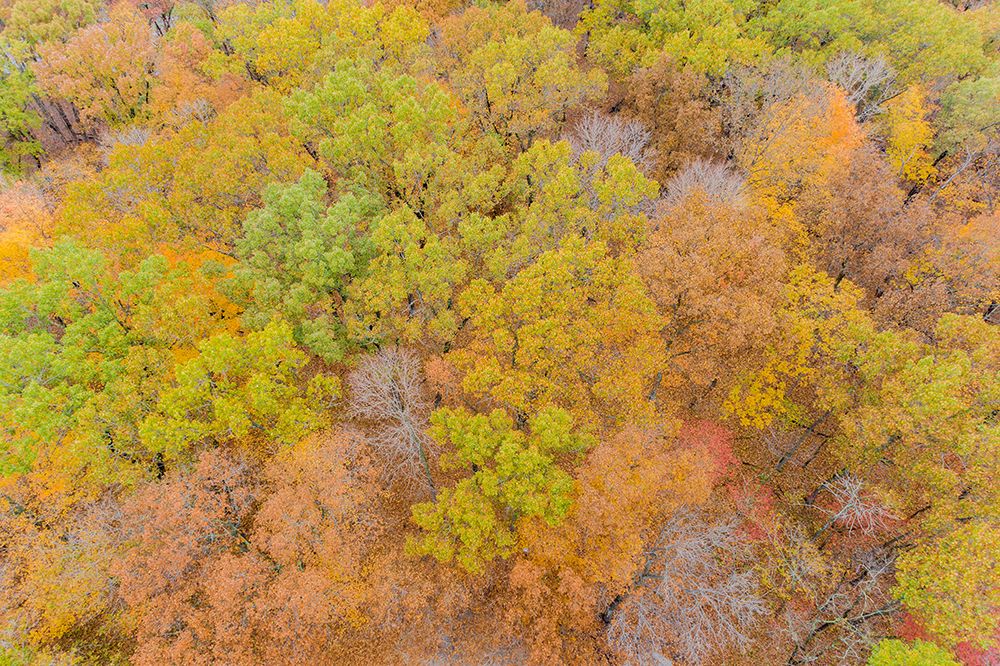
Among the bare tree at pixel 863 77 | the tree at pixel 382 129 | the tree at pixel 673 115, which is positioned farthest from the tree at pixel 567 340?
the bare tree at pixel 863 77

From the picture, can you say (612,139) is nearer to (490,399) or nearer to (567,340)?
(567,340)

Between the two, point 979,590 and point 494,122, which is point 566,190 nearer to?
point 494,122

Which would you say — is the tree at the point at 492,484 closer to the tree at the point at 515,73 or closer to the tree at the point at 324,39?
the tree at the point at 515,73

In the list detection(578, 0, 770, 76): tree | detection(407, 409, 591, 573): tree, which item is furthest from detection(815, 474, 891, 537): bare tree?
detection(578, 0, 770, 76): tree

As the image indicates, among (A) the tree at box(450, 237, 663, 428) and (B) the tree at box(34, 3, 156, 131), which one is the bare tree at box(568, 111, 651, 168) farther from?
(B) the tree at box(34, 3, 156, 131)

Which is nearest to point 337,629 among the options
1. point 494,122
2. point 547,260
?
point 547,260

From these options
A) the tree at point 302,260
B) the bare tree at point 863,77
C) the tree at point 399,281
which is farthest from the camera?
the bare tree at point 863,77
